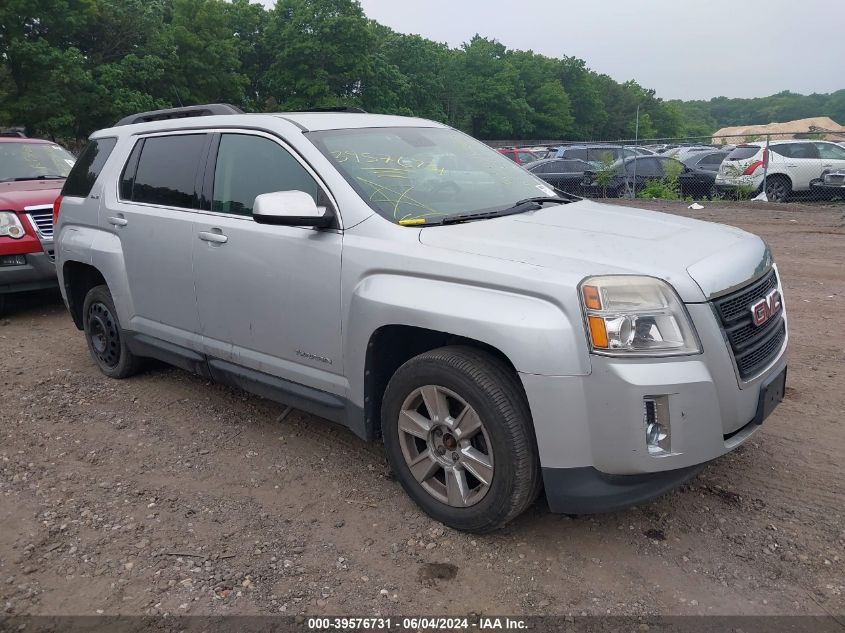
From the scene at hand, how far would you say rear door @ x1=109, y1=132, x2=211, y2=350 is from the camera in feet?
13.9

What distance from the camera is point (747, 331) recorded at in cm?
292

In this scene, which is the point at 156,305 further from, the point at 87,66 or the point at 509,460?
the point at 87,66

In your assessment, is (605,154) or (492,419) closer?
(492,419)

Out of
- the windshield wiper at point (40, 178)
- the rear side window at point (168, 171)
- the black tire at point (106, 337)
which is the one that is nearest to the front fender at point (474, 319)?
the rear side window at point (168, 171)

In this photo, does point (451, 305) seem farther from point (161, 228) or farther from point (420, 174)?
point (161, 228)

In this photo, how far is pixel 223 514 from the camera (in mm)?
3398

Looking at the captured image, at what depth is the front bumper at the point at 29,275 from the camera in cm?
707

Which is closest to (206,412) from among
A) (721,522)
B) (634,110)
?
(721,522)

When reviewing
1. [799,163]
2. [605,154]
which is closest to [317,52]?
[605,154]

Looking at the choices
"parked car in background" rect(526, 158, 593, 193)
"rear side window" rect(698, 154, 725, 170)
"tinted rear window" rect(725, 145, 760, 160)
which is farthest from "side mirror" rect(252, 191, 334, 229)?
"rear side window" rect(698, 154, 725, 170)

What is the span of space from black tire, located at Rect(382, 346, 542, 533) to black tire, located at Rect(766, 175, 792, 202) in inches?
598

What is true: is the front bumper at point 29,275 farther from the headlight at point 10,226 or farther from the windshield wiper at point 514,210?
the windshield wiper at point 514,210

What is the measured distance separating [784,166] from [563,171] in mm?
5557

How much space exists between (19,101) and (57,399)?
30.5 meters
